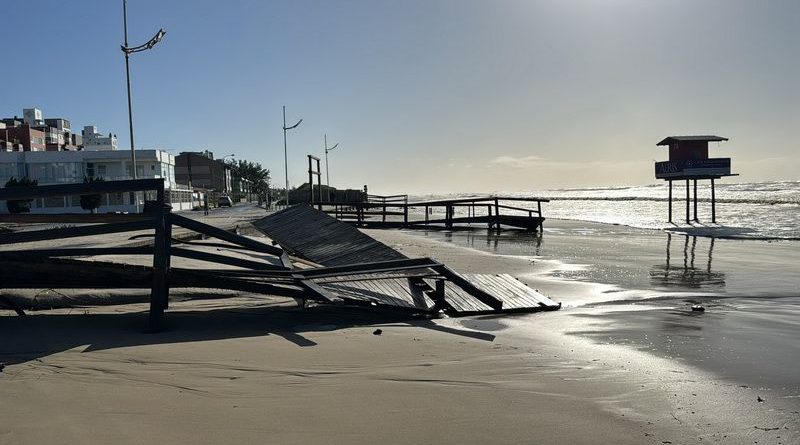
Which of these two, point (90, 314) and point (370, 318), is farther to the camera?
point (370, 318)

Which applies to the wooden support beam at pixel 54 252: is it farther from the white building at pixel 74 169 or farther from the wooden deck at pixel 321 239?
the white building at pixel 74 169

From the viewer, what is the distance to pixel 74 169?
185ft

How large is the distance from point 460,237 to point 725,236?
12.3 m

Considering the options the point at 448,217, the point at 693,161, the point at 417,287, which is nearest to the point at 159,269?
the point at 417,287

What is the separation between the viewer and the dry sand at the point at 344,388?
3.58 metres

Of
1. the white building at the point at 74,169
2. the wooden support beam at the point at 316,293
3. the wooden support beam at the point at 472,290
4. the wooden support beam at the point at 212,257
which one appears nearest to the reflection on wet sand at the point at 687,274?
the wooden support beam at the point at 472,290

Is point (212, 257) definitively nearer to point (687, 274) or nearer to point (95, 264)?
point (95, 264)

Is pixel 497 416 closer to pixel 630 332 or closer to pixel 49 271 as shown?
pixel 630 332

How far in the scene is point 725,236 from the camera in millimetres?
26891

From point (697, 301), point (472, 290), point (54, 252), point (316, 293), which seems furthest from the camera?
point (697, 301)

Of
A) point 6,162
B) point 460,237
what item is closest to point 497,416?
point 460,237

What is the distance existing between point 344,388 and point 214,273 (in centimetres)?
344

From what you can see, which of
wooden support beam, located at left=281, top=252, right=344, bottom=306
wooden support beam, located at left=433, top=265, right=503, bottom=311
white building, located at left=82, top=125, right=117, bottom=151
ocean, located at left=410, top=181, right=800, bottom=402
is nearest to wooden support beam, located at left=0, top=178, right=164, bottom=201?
wooden support beam, located at left=281, top=252, right=344, bottom=306

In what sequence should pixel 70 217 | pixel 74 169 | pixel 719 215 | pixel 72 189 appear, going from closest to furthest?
pixel 72 189 → pixel 70 217 → pixel 719 215 → pixel 74 169
